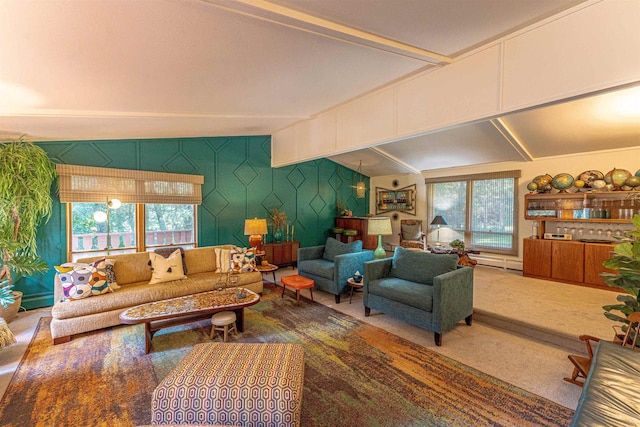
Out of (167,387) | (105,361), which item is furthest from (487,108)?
(105,361)

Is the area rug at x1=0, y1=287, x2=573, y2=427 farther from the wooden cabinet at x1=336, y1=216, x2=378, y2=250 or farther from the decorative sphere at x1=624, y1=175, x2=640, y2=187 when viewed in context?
the decorative sphere at x1=624, y1=175, x2=640, y2=187

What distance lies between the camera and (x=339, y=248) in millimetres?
4957

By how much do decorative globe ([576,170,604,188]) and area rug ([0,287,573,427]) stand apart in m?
4.52

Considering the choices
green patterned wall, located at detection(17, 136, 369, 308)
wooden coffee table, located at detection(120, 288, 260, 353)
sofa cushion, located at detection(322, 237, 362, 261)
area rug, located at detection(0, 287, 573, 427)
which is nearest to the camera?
area rug, located at detection(0, 287, 573, 427)

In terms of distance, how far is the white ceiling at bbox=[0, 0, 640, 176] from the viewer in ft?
5.97

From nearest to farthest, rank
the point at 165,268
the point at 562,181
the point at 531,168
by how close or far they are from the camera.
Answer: the point at 165,268
the point at 562,181
the point at 531,168

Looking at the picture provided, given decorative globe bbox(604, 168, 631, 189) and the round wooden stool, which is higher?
decorative globe bbox(604, 168, 631, 189)

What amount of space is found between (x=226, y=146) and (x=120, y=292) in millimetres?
3416

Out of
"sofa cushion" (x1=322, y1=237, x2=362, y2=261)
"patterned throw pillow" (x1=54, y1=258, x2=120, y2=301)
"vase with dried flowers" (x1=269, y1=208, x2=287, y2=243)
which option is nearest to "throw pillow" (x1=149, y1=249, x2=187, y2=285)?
"patterned throw pillow" (x1=54, y1=258, x2=120, y2=301)

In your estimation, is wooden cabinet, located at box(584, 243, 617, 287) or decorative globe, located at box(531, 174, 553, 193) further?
decorative globe, located at box(531, 174, 553, 193)

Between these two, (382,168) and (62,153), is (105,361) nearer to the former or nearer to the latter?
(62,153)

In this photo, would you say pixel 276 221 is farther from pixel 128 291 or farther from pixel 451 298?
pixel 451 298

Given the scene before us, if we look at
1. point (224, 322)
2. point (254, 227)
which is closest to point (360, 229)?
point (254, 227)

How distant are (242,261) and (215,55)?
3.06m
